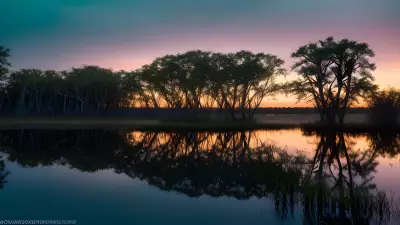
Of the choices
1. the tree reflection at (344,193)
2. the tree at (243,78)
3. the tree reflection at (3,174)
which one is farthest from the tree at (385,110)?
the tree reflection at (3,174)

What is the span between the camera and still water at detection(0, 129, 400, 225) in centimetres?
1002

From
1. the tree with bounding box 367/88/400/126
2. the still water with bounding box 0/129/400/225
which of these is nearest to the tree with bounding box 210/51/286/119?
the tree with bounding box 367/88/400/126

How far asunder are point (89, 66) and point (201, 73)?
41551 mm

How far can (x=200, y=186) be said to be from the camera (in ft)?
45.6

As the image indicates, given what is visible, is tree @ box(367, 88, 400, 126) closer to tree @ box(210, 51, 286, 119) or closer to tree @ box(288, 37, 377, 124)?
tree @ box(288, 37, 377, 124)

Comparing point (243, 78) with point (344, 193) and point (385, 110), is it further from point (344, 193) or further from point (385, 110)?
point (344, 193)

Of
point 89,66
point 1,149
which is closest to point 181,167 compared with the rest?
point 1,149

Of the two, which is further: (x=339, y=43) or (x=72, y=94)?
→ (x=72, y=94)

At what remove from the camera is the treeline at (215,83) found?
1988 inches

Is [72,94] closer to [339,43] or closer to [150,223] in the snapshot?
[339,43]

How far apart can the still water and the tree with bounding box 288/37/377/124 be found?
92.0 ft

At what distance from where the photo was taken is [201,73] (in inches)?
2352

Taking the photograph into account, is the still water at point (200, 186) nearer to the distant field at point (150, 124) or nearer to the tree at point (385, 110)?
the tree at point (385, 110)

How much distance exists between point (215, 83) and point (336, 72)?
2072 cm
